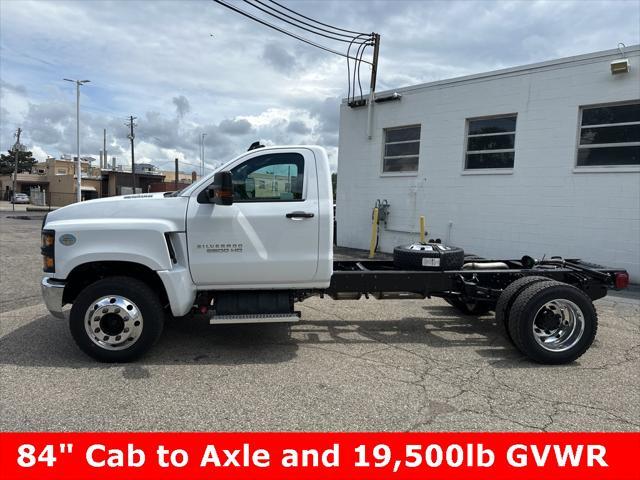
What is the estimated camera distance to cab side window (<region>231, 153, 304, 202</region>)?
4.78 m

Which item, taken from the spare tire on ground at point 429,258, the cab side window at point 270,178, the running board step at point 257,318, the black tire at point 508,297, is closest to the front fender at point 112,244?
the running board step at point 257,318

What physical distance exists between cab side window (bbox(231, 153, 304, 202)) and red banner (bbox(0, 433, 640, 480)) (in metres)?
2.36

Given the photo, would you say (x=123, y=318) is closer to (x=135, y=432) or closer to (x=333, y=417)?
(x=135, y=432)

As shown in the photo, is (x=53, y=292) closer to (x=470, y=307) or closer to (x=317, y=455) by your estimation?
(x=317, y=455)

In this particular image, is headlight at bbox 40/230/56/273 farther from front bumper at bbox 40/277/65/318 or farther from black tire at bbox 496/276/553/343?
black tire at bbox 496/276/553/343

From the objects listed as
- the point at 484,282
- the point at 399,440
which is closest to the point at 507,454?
the point at 399,440

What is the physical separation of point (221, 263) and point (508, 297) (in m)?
3.09

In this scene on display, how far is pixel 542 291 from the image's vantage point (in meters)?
4.82

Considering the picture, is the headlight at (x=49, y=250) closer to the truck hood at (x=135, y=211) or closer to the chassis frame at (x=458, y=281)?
the truck hood at (x=135, y=211)

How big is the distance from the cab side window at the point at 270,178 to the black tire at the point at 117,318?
1.33m

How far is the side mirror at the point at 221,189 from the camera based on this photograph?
4.36m

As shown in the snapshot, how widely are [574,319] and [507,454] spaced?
236 cm

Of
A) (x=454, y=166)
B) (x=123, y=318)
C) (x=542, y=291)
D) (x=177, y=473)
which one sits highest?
(x=454, y=166)

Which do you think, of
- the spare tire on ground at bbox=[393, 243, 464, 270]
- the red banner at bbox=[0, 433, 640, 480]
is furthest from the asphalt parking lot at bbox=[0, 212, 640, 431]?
the spare tire on ground at bbox=[393, 243, 464, 270]
